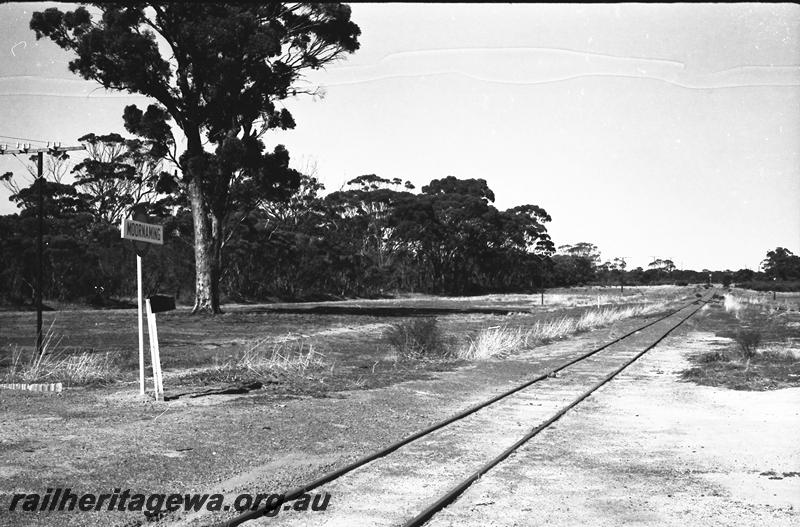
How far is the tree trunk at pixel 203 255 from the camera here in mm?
33594

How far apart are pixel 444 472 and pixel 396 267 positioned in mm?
72244

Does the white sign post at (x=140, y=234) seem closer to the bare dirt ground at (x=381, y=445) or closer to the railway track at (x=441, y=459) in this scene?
the bare dirt ground at (x=381, y=445)

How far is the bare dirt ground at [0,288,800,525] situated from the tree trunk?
22.0 m

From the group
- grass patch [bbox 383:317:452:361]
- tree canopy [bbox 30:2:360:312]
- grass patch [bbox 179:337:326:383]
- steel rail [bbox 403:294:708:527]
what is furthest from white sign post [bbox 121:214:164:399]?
tree canopy [bbox 30:2:360:312]

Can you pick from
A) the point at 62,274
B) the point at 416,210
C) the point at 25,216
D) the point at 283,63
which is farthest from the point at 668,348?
the point at 416,210

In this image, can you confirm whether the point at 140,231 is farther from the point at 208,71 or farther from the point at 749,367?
the point at 208,71

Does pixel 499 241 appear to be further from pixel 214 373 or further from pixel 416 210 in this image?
pixel 214 373

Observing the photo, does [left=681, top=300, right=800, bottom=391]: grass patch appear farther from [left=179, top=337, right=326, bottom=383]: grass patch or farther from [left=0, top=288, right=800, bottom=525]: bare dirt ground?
[left=179, top=337, right=326, bottom=383]: grass patch

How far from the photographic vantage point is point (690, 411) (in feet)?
37.4

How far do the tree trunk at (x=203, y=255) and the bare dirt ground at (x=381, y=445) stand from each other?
22024 millimetres

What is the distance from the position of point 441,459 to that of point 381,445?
917 mm

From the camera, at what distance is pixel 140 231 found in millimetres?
10609

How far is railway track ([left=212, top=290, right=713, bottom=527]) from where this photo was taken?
5.88 m

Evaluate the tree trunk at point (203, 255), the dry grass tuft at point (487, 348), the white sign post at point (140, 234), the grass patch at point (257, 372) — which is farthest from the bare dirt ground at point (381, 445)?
the tree trunk at point (203, 255)
